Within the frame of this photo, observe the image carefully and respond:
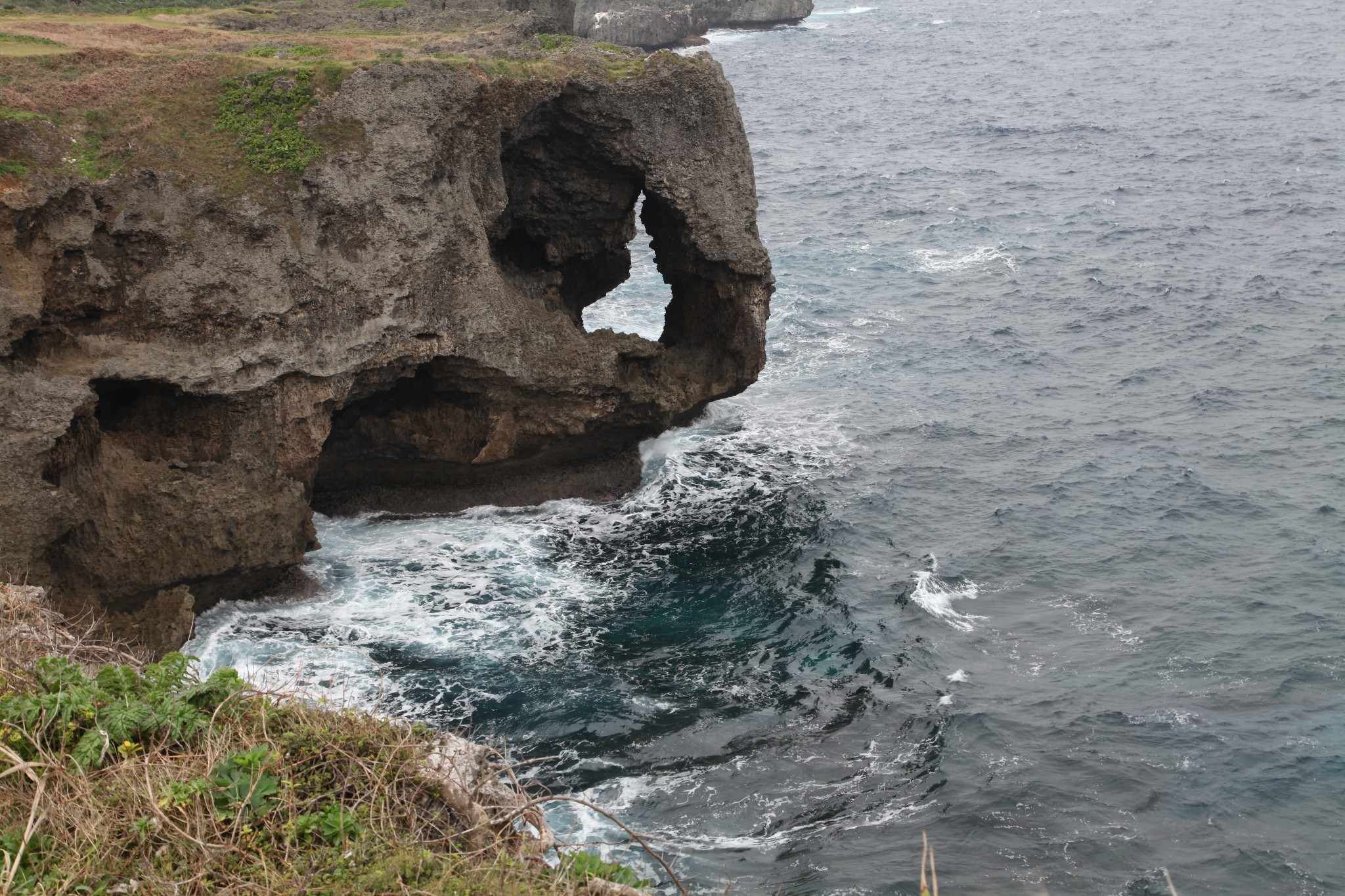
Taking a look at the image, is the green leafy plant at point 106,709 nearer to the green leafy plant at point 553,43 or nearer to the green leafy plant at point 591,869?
the green leafy plant at point 591,869

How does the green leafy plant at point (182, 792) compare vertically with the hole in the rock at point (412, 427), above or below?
above

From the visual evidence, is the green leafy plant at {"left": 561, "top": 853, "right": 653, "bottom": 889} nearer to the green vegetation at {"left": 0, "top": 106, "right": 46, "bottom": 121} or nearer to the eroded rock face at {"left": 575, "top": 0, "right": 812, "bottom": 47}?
the green vegetation at {"left": 0, "top": 106, "right": 46, "bottom": 121}

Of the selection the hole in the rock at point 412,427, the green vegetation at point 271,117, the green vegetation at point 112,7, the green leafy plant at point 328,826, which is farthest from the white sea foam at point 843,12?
the green leafy plant at point 328,826

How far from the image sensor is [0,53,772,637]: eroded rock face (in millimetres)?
21297

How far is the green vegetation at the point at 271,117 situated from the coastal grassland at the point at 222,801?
47.6 ft

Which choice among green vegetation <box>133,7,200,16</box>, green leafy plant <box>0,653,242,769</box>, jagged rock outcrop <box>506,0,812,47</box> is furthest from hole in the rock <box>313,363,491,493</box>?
jagged rock outcrop <box>506,0,812,47</box>

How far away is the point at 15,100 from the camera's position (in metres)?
21.6

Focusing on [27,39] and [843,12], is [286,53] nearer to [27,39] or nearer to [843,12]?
[27,39]

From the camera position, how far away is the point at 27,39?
80.9ft

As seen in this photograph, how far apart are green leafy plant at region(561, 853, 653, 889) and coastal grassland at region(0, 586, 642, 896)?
0.02m

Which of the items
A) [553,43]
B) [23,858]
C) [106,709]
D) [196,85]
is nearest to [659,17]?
[553,43]

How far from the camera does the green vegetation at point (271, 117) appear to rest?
23.4 metres

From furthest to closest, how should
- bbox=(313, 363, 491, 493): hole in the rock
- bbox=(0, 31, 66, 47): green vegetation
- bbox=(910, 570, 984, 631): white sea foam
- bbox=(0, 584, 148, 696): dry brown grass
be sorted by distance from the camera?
bbox=(313, 363, 491, 493): hole in the rock, bbox=(0, 31, 66, 47): green vegetation, bbox=(910, 570, 984, 631): white sea foam, bbox=(0, 584, 148, 696): dry brown grass

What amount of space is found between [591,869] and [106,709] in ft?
14.9
